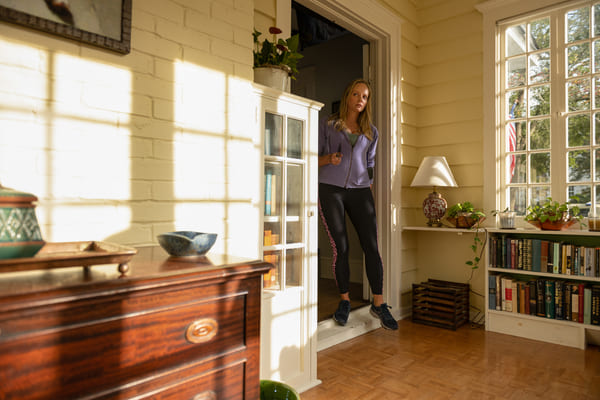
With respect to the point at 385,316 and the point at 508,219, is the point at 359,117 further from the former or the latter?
the point at 385,316

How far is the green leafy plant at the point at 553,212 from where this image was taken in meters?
2.81

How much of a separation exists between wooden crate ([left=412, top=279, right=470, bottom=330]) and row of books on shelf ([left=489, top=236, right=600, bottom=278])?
0.37 meters

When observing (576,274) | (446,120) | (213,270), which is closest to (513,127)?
(446,120)

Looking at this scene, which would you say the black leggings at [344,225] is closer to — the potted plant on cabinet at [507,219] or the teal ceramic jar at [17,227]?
the potted plant on cabinet at [507,219]

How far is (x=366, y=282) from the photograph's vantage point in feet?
11.4

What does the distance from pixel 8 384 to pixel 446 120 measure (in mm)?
3602

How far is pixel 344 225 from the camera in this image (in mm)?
2973

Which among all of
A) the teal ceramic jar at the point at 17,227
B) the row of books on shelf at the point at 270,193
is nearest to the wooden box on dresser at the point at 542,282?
the row of books on shelf at the point at 270,193

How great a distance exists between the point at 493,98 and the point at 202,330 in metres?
3.23

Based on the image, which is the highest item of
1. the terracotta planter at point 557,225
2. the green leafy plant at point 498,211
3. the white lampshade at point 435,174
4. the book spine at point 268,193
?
the white lampshade at point 435,174

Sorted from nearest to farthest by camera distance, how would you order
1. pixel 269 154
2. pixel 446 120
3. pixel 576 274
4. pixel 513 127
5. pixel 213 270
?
pixel 213 270
pixel 269 154
pixel 576 274
pixel 513 127
pixel 446 120

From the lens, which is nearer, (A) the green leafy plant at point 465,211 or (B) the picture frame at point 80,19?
(B) the picture frame at point 80,19

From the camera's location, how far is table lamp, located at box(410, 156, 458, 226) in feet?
10.9

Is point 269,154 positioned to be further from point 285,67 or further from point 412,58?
point 412,58
